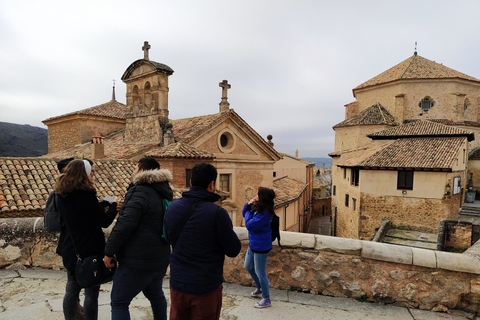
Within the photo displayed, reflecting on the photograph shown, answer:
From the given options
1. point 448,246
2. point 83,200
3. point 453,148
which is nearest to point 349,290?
point 83,200

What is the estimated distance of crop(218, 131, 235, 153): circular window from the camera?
54.5ft

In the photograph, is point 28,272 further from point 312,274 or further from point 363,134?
point 363,134

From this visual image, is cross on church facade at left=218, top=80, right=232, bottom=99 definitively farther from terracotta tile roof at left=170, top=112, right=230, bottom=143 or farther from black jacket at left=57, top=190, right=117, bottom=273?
black jacket at left=57, top=190, right=117, bottom=273

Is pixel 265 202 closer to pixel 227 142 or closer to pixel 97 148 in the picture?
pixel 97 148

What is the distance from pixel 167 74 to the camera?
15.9 metres

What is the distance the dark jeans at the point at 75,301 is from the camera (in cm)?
288

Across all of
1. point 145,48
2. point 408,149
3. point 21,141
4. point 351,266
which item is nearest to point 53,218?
point 351,266

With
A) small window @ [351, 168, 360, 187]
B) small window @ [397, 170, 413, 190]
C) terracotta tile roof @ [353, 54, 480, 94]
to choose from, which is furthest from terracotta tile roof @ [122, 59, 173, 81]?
terracotta tile roof @ [353, 54, 480, 94]

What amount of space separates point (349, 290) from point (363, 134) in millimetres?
26598

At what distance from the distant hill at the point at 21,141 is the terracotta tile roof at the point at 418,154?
178 ft

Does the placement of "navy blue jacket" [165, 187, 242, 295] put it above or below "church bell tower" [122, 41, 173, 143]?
below

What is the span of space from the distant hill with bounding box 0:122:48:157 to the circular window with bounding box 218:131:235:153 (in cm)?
4785

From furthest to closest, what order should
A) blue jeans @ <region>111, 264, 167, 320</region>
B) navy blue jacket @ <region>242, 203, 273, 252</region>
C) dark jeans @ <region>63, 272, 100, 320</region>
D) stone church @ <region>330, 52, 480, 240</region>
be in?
1. stone church @ <region>330, 52, 480, 240</region>
2. navy blue jacket @ <region>242, 203, 273, 252</region>
3. dark jeans @ <region>63, 272, 100, 320</region>
4. blue jeans @ <region>111, 264, 167, 320</region>

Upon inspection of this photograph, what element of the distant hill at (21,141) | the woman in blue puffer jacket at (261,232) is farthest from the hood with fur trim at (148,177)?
the distant hill at (21,141)
